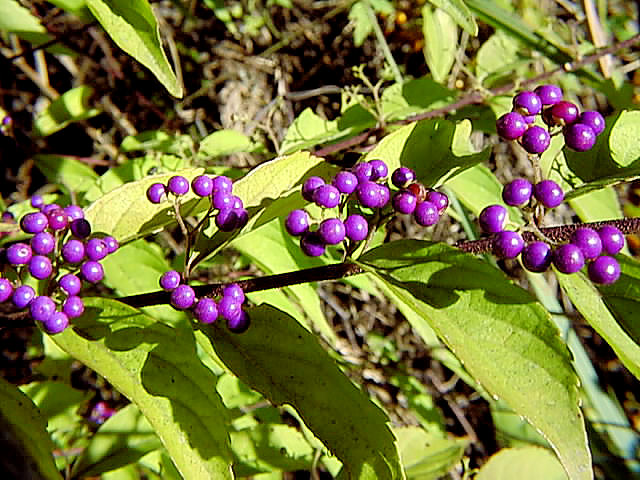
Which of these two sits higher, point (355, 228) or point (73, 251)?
point (355, 228)

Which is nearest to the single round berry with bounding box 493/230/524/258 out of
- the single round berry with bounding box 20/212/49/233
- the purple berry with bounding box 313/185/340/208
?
the purple berry with bounding box 313/185/340/208

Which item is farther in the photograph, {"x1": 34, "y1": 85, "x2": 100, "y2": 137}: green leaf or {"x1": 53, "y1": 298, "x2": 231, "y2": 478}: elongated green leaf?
{"x1": 34, "y1": 85, "x2": 100, "y2": 137}: green leaf

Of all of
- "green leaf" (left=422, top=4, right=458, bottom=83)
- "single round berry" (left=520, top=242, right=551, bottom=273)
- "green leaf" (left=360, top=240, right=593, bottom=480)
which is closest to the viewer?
"green leaf" (left=360, top=240, right=593, bottom=480)

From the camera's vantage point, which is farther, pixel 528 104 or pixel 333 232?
pixel 528 104

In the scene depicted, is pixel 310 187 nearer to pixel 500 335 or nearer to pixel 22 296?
pixel 500 335

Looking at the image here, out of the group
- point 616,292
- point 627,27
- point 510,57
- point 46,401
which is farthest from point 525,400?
point 627,27

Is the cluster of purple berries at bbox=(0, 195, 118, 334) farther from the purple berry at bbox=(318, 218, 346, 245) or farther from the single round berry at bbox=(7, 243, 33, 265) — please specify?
the purple berry at bbox=(318, 218, 346, 245)

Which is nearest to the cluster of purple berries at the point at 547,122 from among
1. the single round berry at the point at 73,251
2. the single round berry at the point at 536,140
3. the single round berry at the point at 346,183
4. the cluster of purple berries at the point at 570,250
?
the single round berry at the point at 536,140

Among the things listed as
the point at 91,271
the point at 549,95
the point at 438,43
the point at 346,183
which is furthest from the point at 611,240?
the point at 438,43
